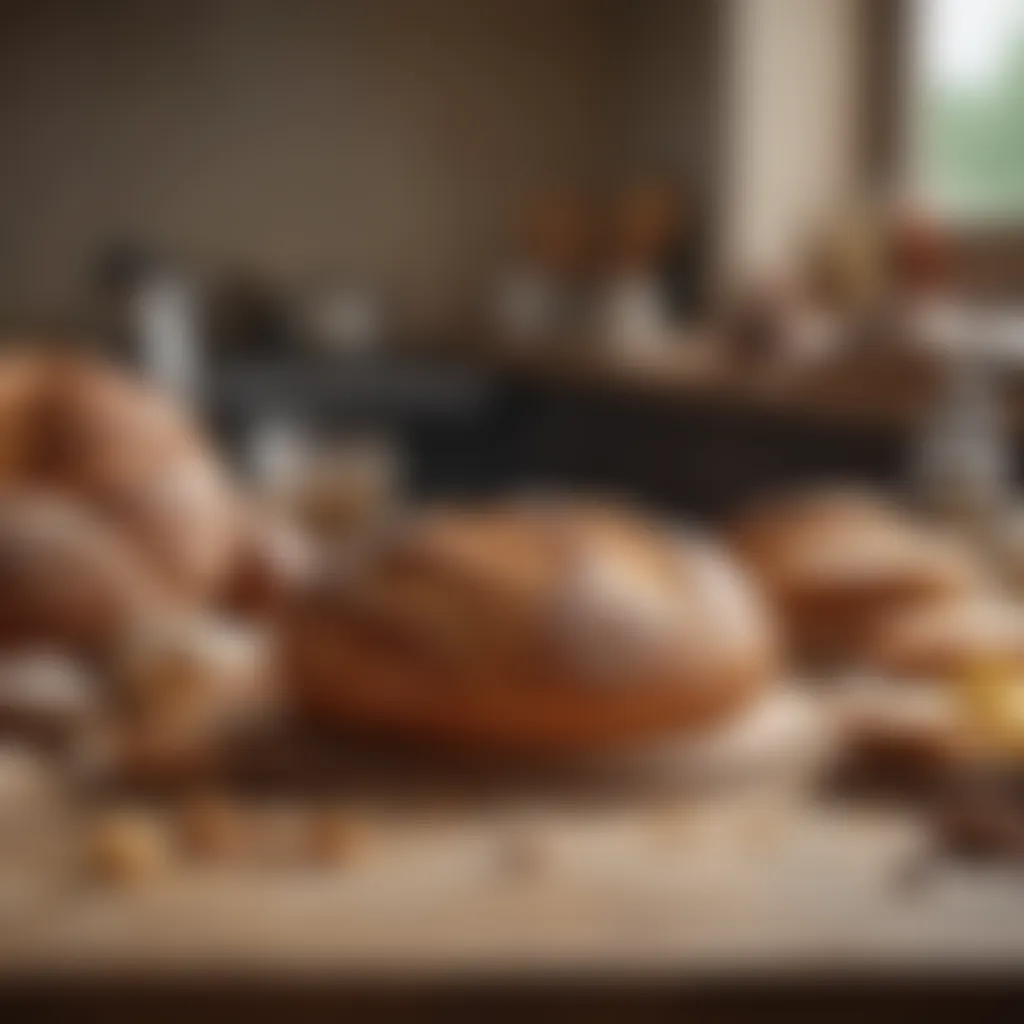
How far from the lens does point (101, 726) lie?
0.66m

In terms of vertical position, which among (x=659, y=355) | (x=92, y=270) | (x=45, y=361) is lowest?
(x=45, y=361)

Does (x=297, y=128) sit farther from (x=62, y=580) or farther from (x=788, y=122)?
(x=62, y=580)

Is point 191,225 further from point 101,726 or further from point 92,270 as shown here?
point 101,726

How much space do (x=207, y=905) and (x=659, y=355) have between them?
1574mm

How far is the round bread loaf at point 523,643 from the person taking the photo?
0.62 metres

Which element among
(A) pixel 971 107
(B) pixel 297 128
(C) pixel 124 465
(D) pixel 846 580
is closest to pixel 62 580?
(C) pixel 124 465

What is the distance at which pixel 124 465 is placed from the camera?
76cm

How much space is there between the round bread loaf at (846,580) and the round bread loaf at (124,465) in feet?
0.73

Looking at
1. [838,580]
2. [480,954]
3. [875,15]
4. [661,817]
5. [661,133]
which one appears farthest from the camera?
[661,133]

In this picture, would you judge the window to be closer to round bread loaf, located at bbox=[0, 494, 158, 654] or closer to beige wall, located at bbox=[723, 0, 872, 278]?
beige wall, located at bbox=[723, 0, 872, 278]

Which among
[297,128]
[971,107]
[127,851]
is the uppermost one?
[297,128]

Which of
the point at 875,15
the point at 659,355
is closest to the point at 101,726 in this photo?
the point at 659,355

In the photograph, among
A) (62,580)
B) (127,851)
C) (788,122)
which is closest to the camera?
(127,851)

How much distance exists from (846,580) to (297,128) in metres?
2.09
